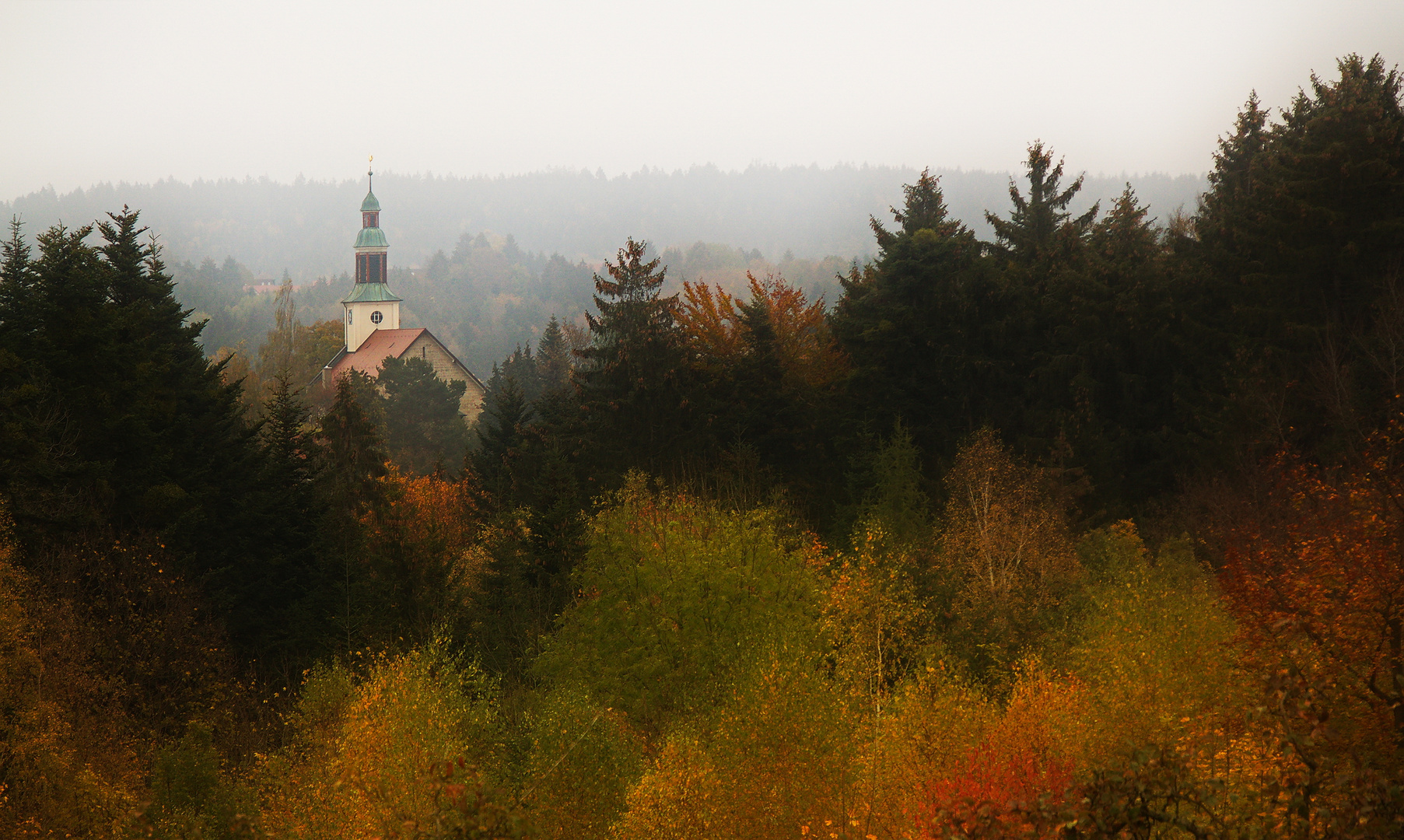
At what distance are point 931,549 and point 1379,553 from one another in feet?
58.1

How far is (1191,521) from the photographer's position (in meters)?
35.3

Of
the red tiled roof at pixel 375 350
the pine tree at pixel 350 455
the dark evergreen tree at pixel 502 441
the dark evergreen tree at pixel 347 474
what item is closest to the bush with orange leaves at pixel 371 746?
the dark evergreen tree at pixel 347 474

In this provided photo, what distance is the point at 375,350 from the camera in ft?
312

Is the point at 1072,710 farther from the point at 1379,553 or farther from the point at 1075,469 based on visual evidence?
the point at 1075,469

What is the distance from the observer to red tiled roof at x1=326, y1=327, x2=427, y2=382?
3661 inches

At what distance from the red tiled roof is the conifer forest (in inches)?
1770

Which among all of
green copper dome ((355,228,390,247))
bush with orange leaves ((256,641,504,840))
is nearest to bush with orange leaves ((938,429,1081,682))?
bush with orange leaves ((256,641,504,840))

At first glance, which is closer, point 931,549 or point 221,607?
point 221,607

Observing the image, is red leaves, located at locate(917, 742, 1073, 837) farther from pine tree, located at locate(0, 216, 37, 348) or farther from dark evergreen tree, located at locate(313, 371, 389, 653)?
pine tree, located at locate(0, 216, 37, 348)

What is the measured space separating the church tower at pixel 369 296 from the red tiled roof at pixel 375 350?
93 cm

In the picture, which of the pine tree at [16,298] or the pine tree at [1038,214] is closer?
the pine tree at [16,298]

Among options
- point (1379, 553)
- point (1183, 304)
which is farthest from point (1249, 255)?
point (1379, 553)

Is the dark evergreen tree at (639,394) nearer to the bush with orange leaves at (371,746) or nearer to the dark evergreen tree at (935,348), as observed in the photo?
the dark evergreen tree at (935,348)

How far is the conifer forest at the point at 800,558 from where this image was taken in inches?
890
